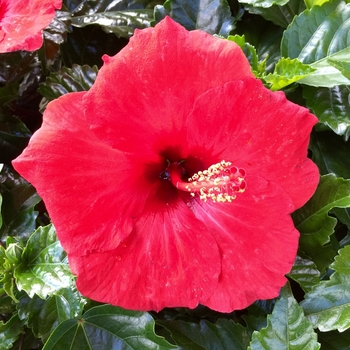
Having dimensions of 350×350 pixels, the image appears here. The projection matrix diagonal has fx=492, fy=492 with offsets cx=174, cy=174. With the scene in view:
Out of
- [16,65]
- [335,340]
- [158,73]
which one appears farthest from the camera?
[16,65]

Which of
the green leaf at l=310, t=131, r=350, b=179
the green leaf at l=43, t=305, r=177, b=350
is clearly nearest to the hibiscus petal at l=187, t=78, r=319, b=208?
the green leaf at l=310, t=131, r=350, b=179

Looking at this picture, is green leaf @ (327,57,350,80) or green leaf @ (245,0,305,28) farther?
green leaf @ (245,0,305,28)

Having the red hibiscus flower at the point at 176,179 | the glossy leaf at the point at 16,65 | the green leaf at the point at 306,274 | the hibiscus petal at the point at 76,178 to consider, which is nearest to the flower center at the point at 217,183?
the red hibiscus flower at the point at 176,179

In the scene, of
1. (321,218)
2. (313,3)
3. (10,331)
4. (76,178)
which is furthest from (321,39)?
(10,331)

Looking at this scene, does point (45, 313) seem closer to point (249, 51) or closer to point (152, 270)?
point (152, 270)

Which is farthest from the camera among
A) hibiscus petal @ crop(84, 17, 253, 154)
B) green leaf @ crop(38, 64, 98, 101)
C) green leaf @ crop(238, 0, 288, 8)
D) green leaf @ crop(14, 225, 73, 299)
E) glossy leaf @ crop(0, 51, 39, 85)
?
glossy leaf @ crop(0, 51, 39, 85)

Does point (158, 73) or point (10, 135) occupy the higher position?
point (158, 73)

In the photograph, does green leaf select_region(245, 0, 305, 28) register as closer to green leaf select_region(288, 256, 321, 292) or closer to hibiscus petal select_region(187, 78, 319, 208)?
hibiscus petal select_region(187, 78, 319, 208)
